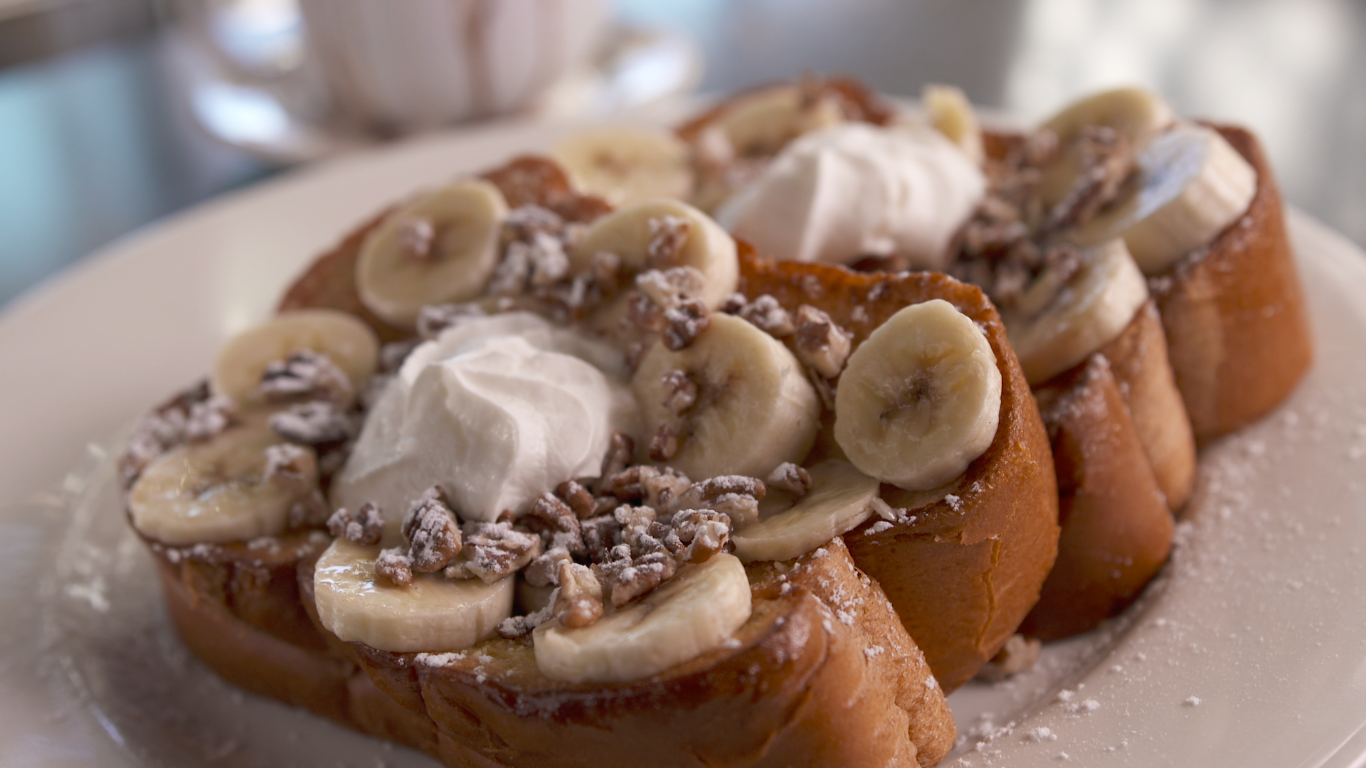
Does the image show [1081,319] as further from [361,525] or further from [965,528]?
[361,525]

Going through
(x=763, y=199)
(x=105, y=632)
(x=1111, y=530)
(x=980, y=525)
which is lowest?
(x=105, y=632)

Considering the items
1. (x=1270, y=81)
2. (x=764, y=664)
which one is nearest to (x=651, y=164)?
(x=764, y=664)

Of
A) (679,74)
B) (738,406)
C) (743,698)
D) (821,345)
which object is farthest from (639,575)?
(679,74)

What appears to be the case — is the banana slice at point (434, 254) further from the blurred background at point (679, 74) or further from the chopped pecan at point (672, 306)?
the blurred background at point (679, 74)

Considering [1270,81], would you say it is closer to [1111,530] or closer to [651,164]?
Result: [651,164]

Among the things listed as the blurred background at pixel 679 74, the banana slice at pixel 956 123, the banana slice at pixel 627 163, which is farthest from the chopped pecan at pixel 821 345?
the blurred background at pixel 679 74

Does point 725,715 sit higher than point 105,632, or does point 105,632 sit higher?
point 725,715

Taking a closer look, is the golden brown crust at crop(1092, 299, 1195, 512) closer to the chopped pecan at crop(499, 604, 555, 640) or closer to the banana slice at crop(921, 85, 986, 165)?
the banana slice at crop(921, 85, 986, 165)

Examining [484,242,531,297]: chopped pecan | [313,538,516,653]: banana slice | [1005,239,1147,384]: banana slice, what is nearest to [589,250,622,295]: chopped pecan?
[484,242,531,297]: chopped pecan
